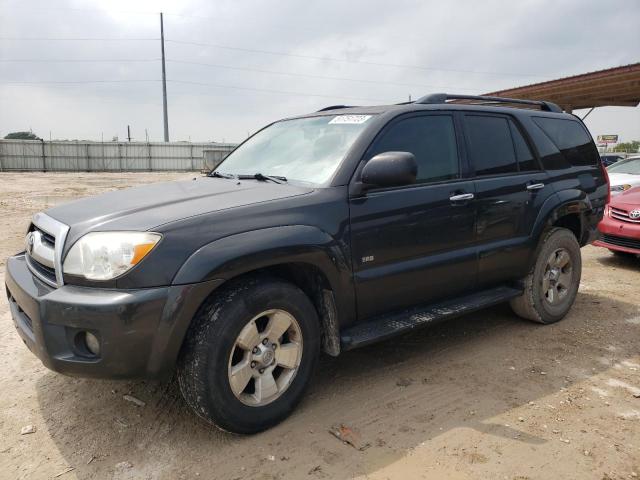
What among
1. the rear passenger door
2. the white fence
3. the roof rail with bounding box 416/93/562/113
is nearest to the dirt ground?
the rear passenger door

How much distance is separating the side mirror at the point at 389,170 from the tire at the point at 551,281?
6.07 feet

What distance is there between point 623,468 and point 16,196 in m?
16.4

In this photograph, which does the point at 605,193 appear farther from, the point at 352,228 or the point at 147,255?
the point at 147,255

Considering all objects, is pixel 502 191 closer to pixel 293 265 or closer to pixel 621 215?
pixel 293 265

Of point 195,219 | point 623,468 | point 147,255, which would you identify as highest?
point 195,219

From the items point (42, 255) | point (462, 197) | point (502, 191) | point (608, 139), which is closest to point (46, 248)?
point (42, 255)

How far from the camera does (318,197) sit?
275 centimetres

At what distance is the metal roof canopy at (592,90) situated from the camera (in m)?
13.9

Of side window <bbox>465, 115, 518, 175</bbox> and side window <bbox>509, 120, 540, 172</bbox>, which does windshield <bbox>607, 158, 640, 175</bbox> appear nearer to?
side window <bbox>509, 120, 540, 172</bbox>

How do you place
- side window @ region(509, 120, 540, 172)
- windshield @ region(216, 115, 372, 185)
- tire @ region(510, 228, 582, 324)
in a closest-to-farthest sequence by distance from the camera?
windshield @ region(216, 115, 372, 185), side window @ region(509, 120, 540, 172), tire @ region(510, 228, 582, 324)

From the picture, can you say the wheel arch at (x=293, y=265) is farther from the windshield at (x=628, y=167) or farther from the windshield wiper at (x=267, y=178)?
the windshield at (x=628, y=167)

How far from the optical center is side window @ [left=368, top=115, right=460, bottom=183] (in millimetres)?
3160

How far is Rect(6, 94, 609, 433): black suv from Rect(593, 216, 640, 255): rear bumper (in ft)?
9.21

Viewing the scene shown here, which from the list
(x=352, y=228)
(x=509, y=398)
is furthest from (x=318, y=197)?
(x=509, y=398)
